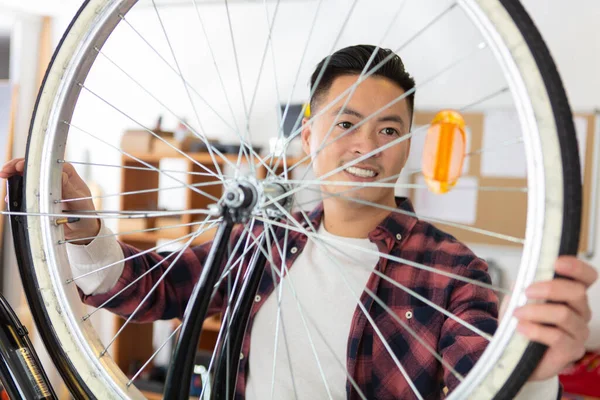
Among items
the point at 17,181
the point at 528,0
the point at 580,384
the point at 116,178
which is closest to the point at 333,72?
the point at 17,181

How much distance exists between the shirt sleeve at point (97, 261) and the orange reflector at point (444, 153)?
0.55 metres

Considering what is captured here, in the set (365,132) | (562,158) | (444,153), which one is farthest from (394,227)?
(562,158)

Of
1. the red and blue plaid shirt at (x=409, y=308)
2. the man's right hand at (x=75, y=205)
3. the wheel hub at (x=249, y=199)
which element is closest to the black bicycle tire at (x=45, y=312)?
the man's right hand at (x=75, y=205)

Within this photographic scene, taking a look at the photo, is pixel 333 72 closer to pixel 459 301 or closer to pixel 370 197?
pixel 370 197

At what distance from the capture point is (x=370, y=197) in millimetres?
1007

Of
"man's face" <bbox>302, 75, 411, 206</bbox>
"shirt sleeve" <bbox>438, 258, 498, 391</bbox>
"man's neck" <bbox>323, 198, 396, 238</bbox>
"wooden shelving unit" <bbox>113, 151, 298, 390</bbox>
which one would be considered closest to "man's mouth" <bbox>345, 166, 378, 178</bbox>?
"man's face" <bbox>302, 75, 411, 206</bbox>

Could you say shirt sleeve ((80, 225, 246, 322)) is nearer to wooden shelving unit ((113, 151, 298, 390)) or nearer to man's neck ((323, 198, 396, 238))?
man's neck ((323, 198, 396, 238))

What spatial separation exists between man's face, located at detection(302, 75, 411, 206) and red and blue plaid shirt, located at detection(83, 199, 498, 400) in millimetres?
120

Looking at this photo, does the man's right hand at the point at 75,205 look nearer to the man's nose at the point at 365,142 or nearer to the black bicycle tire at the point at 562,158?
the man's nose at the point at 365,142

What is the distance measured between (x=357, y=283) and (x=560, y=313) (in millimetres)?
498

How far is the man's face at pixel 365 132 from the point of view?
949 mm

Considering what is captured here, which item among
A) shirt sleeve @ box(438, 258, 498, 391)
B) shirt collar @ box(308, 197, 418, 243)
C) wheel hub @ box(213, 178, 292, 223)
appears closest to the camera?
wheel hub @ box(213, 178, 292, 223)

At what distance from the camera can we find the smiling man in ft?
3.02

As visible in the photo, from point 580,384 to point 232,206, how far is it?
76.0 inches
